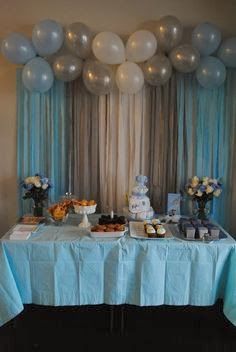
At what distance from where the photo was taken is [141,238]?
6.96ft

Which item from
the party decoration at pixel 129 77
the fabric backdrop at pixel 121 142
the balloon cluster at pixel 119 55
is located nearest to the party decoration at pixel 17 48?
the balloon cluster at pixel 119 55

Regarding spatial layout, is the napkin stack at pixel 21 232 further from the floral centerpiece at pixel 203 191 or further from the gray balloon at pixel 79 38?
the gray balloon at pixel 79 38

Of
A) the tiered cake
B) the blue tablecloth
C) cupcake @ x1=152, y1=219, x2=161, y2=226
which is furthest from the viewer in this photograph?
the tiered cake

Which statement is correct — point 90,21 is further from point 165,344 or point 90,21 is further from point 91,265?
point 165,344

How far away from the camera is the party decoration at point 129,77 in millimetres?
2322

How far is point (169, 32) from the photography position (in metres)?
2.34

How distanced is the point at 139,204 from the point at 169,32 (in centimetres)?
127

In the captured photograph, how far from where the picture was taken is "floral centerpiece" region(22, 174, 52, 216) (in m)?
2.43

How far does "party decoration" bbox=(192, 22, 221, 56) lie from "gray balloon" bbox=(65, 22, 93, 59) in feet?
2.55

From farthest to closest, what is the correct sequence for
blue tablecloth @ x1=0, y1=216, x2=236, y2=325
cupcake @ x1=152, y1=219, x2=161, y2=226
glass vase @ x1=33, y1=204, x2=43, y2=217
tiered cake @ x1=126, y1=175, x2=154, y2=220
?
glass vase @ x1=33, y1=204, x2=43, y2=217
tiered cake @ x1=126, y1=175, x2=154, y2=220
cupcake @ x1=152, y1=219, x2=161, y2=226
blue tablecloth @ x1=0, y1=216, x2=236, y2=325

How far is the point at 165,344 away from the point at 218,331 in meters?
0.41

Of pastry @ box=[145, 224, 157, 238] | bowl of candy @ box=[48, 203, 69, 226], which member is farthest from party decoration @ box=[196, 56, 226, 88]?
bowl of candy @ box=[48, 203, 69, 226]

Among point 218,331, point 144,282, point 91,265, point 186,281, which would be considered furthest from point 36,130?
point 218,331

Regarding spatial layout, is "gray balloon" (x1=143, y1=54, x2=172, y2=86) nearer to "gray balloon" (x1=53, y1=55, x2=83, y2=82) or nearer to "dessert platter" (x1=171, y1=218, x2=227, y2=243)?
"gray balloon" (x1=53, y1=55, x2=83, y2=82)
